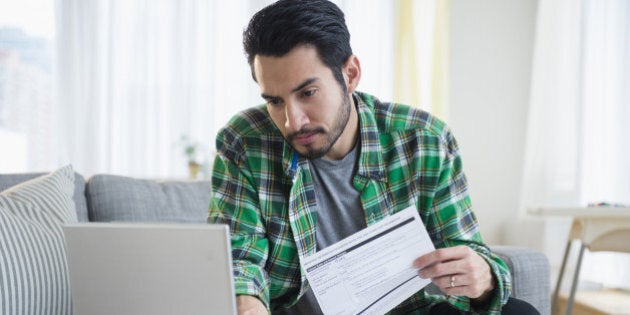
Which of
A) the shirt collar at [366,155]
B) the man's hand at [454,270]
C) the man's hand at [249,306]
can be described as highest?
the shirt collar at [366,155]

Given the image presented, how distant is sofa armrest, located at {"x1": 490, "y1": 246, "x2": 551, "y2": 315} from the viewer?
1.48 metres

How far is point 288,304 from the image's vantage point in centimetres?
127

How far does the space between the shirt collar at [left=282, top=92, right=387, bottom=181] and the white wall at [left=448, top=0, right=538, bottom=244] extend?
9.17ft

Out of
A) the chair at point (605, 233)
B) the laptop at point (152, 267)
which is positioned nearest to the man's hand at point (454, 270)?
the laptop at point (152, 267)

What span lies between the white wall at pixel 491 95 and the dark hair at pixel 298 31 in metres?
2.88

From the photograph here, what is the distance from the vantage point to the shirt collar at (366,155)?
4.19 ft

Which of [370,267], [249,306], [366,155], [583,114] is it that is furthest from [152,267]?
[583,114]

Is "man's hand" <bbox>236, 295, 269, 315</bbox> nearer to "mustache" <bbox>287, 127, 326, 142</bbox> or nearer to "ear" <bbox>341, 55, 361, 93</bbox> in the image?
"mustache" <bbox>287, 127, 326, 142</bbox>

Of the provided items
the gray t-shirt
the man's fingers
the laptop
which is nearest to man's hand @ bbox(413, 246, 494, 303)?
the man's fingers

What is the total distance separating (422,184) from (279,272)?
358mm

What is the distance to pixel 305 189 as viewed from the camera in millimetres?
1277

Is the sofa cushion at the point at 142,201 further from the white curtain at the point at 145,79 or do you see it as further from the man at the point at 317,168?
the white curtain at the point at 145,79

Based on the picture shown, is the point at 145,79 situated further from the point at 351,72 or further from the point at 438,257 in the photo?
the point at 438,257

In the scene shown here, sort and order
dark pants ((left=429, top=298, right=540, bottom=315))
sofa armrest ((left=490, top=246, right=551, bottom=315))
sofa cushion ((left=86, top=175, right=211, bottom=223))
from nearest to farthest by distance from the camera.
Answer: dark pants ((left=429, top=298, right=540, bottom=315)), sofa armrest ((left=490, top=246, right=551, bottom=315)), sofa cushion ((left=86, top=175, right=211, bottom=223))
